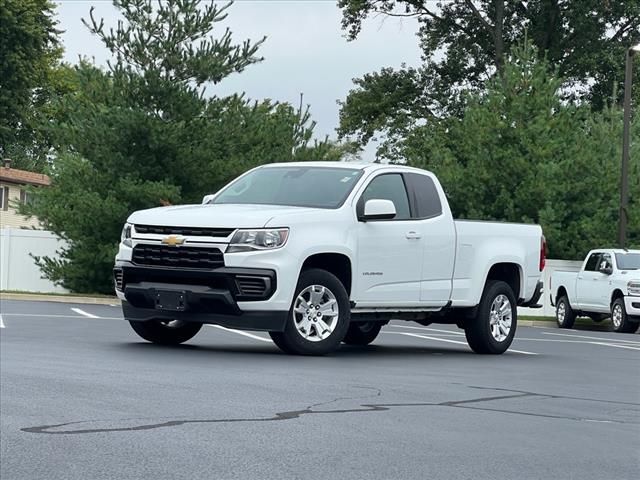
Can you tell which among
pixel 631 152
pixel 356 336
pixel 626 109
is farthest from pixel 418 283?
pixel 631 152

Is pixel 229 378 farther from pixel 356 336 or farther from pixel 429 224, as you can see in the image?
pixel 356 336

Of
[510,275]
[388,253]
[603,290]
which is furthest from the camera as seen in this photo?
[603,290]

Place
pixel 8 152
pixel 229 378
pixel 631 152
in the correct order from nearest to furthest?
pixel 229 378 → pixel 631 152 → pixel 8 152

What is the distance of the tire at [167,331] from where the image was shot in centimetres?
1598

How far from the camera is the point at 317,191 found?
614 inches

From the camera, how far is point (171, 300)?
14.5m

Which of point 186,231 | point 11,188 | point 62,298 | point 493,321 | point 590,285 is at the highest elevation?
point 11,188

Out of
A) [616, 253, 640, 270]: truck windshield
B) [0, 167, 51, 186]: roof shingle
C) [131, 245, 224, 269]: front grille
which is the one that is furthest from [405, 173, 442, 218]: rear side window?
[0, 167, 51, 186]: roof shingle

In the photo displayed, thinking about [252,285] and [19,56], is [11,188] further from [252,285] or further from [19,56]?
[252,285]

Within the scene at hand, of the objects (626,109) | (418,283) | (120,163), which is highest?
(626,109)

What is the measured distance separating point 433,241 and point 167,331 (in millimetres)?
3230

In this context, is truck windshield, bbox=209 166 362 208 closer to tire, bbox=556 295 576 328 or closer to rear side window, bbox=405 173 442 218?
rear side window, bbox=405 173 442 218

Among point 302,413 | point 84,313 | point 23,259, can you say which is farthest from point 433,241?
point 23,259

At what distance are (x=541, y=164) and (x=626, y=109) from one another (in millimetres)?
2679
